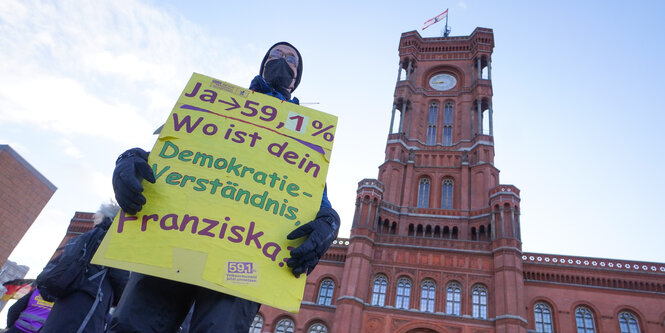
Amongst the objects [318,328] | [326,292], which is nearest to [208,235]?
[318,328]

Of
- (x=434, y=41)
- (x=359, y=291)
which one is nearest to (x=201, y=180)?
(x=359, y=291)

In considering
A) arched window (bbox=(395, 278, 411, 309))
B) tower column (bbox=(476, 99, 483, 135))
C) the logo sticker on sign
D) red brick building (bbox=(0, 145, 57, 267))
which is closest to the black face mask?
the logo sticker on sign

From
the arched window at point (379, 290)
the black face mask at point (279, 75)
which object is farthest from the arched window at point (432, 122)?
the black face mask at point (279, 75)

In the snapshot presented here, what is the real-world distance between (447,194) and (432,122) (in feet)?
23.1

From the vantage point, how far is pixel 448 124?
1225 inches

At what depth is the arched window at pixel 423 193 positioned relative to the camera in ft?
89.3

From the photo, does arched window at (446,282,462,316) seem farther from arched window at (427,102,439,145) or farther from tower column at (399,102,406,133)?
tower column at (399,102,406,133)

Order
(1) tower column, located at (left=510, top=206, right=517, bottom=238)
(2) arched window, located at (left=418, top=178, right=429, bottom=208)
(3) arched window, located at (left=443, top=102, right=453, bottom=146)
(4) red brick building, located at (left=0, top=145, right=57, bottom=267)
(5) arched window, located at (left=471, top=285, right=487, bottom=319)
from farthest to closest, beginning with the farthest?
(3) arched window, located at (left=443, top=102, right=453, bottom=146) < (2) arched window, located at (left=418, top=178, right=429, bottom=208) < (1) tower column, located at (left=510, top=206, right=517, bottom=238) < (5) arched window, located at (left=471, top=285, right=487, bottom=319) < (4) red brick building, located at (left=0, top=145, right=57, bottom=267)

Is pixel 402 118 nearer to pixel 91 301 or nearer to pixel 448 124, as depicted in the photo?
pixel 448 124

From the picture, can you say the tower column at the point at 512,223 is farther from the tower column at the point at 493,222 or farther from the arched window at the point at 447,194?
the arched window at the point at 447,194

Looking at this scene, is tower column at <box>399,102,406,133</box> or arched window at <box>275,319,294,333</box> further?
tower column at <box>399,102,406,133</box>

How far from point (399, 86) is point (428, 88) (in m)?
3.04

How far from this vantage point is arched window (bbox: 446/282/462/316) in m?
20.6

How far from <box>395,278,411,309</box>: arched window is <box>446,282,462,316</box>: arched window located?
209cm
